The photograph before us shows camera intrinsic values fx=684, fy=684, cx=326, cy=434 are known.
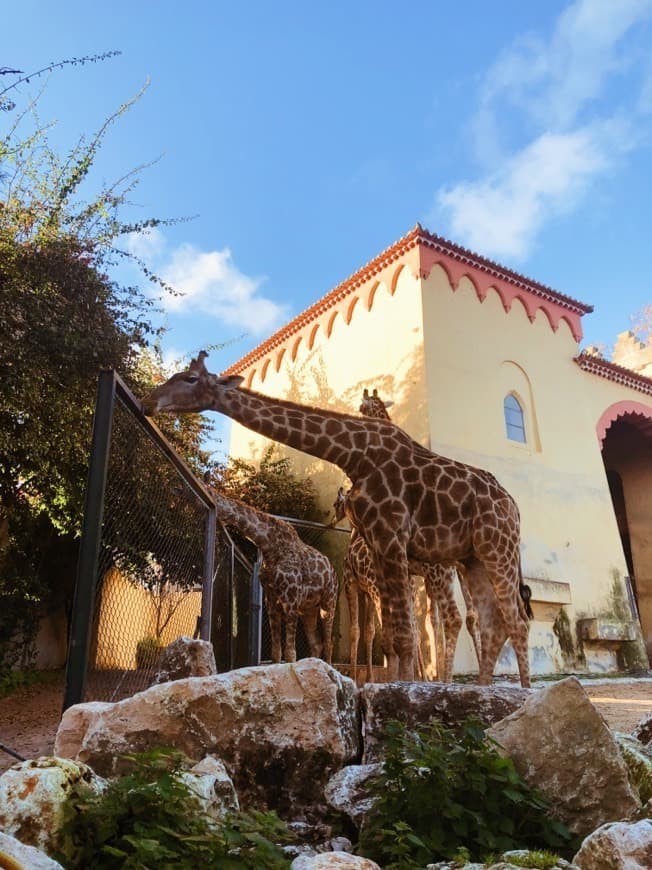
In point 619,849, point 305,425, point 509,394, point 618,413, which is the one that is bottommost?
point 619,849

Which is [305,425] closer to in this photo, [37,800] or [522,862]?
[37,800]

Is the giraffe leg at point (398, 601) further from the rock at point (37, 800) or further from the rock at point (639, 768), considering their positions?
the rock at point (37, 800)

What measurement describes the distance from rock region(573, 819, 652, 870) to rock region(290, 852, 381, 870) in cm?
53

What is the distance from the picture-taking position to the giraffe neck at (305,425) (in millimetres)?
5793

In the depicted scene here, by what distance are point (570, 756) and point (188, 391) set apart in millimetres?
4265

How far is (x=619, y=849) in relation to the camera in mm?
1646

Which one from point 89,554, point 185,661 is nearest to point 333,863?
point 89,554

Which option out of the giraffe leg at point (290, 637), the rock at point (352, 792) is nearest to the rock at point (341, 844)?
the rock at point (352, 792)

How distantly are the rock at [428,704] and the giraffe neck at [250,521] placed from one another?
5.09 m

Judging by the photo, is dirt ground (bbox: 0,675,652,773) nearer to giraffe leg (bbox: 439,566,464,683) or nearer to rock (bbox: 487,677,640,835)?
giraffe leg (bbox: 439,566,464,683)

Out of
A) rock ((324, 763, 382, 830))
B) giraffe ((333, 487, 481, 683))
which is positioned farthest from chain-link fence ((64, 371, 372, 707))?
giraffe ((333, 487, 481, 683))

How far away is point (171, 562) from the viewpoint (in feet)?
16.4

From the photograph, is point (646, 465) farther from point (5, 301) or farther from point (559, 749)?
point (559, 749)

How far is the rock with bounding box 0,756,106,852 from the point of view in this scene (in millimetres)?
1721
